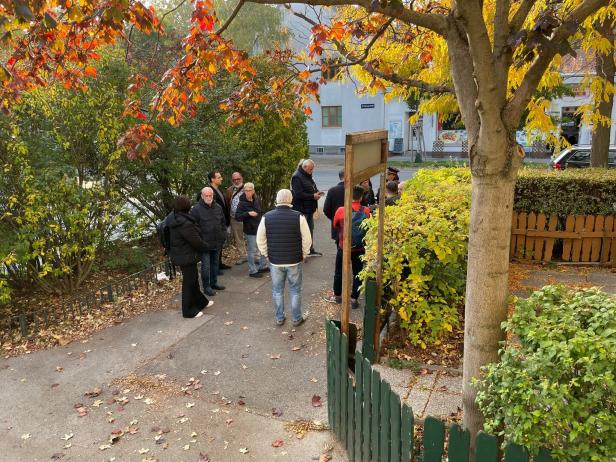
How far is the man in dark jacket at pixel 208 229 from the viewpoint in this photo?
7.54 m

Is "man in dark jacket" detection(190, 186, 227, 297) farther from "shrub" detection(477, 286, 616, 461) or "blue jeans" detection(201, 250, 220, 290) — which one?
"shrub" detection(477, 286, 616, 461)

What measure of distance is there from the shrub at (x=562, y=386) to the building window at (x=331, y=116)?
3526 centimetres

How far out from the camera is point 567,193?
8.21 meters

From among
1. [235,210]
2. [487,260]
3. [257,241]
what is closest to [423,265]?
[487,260]

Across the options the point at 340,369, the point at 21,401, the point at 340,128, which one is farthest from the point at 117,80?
the point at 340,128

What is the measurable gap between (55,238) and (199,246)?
2209 mm

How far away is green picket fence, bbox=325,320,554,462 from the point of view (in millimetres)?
2592

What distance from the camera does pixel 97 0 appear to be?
484 cm

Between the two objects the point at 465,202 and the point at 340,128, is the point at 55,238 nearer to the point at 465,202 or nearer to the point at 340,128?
the point at 465,202

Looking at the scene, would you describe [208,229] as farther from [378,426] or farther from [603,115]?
[603,115]

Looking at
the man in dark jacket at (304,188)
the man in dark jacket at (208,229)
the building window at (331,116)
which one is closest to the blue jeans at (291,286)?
the man in dark jacket at (208,229)

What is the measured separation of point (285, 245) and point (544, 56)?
12.9 ft

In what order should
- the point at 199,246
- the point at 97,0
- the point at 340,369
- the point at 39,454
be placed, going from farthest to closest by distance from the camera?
the point at 199,246
the point at 97,0
the point at 39,454
the point at 340,369

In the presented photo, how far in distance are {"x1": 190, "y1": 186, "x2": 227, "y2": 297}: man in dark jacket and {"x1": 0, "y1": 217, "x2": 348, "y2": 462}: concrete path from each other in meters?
0.77
